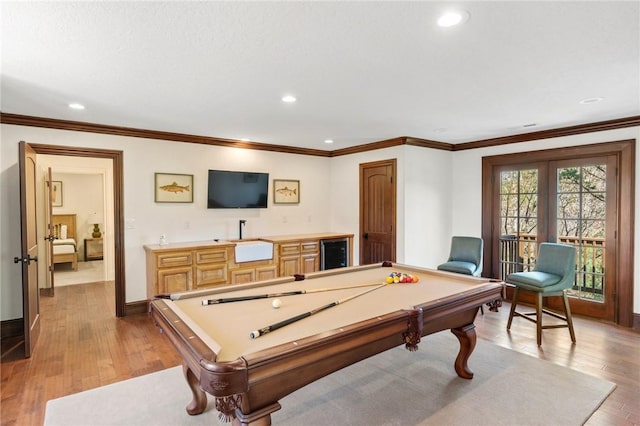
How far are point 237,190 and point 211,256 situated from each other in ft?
3.91

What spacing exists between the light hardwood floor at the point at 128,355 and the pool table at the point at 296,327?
823 millimetres

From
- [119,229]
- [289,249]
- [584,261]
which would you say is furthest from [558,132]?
[119,229]

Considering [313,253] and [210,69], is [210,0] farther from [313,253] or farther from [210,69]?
[313,253]

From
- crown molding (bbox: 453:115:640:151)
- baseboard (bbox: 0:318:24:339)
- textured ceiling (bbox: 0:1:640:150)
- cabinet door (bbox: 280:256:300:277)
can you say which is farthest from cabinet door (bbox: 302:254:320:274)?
baseboard (bbox: 0:318:24:339)

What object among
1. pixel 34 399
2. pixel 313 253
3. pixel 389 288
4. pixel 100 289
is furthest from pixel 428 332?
pixel 100 289

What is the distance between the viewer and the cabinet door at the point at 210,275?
14.8ft

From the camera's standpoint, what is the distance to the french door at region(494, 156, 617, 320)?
4.27 m

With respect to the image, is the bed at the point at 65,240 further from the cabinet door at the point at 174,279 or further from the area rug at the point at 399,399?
the area rug at the point at 399,399

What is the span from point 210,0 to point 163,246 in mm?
3489

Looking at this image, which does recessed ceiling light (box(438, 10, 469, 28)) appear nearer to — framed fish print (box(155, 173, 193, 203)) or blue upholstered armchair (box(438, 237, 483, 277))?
blue upholstered armchair (box(438, 237, 483, 277))

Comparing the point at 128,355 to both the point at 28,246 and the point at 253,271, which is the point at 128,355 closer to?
the point at 28,246

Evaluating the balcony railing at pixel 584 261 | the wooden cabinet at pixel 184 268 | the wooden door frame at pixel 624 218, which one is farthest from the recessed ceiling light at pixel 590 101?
the wooden cabinet at pixel 184 268

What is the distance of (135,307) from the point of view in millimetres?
4559

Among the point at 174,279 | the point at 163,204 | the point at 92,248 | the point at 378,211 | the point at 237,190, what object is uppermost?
the point at 237,190
